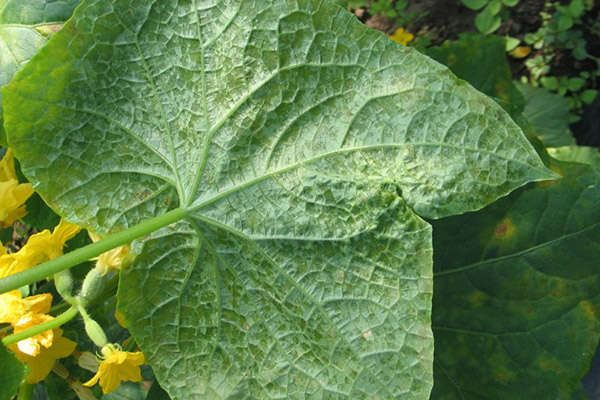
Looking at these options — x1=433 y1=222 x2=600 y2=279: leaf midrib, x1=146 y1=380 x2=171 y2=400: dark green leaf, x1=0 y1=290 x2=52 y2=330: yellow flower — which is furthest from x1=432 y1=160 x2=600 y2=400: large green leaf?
x1=0 y1=290 x2=52 y2=330: yellow flower

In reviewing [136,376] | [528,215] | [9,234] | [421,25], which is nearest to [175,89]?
[136,376]

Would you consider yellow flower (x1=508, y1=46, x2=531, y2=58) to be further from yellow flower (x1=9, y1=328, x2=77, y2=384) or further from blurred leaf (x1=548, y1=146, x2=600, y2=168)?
yellow flower (x1=9, y1=328, x2=77, y2=384)

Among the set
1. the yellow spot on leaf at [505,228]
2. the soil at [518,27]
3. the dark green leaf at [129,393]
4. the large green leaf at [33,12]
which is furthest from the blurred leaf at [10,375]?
the soil at [518,27]

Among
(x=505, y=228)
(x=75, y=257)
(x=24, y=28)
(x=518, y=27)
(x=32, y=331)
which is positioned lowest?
(x=518, y=27)

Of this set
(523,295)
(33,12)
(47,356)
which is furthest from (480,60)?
(47,356)

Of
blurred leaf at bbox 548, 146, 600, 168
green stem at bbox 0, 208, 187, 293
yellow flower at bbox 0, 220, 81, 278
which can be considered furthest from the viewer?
blurred leaf at bbox 548, 146, 600, 168

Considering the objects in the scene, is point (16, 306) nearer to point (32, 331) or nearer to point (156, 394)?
point (32, 331)
